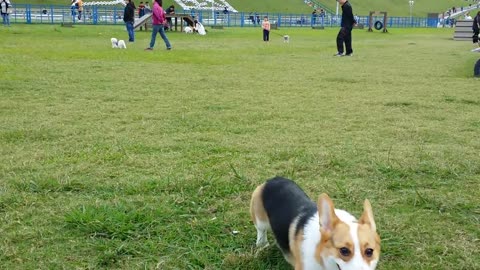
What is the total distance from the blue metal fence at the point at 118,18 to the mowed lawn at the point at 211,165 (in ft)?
92.6

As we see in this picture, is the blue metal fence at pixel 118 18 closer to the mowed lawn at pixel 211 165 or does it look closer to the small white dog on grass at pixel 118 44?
the small white dog on grass at pixel 118 44

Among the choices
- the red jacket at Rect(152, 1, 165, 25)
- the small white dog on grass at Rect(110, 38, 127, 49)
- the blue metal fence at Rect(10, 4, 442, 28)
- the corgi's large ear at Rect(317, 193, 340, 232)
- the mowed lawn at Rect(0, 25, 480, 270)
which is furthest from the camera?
the blue metal fence at Rect(10, 4, 442, 28)

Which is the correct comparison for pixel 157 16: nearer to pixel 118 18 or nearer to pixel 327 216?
pixel 327 216

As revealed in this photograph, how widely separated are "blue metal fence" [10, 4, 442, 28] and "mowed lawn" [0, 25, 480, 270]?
28213 millimetres

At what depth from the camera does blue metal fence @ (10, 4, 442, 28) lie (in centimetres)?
3491

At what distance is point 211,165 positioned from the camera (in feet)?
14.0

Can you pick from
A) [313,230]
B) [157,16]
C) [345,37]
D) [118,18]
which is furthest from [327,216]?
[118,18]

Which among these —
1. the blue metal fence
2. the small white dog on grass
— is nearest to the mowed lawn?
the small white dog on grass

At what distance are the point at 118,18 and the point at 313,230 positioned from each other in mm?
38904

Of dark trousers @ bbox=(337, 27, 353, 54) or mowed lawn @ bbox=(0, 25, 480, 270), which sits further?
dark trousers @ bbox=(337, 27, 353, 54)

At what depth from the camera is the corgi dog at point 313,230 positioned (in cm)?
202

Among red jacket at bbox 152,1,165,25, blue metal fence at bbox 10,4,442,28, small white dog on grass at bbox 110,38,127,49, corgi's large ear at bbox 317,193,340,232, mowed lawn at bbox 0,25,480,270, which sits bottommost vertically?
mowed lawn at bbox 0,25,480,270

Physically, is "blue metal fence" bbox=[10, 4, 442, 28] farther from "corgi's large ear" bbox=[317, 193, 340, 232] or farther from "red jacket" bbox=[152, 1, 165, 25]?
"corgi's large ear" bbox=[317, 193, 340, 232]

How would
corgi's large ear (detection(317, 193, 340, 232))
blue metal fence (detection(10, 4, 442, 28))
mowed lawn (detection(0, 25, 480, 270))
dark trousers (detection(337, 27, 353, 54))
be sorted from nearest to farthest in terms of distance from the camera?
1. corgi's large ear (detection(317, 193, 340, 232))
2. mowed lawn (detection(0, 25, 480, 270))
3. dark trousers (detection(337, 27, 353, 54))
4. blue metal fence (detection(10, 4, 442, 28))
